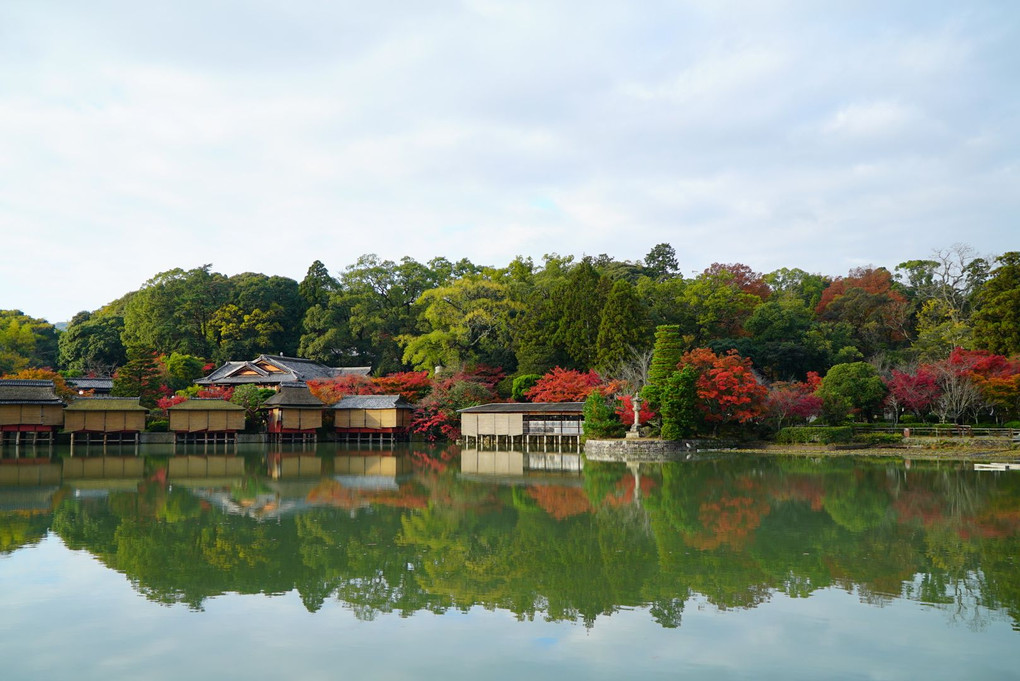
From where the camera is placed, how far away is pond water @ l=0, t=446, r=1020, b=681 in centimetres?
658

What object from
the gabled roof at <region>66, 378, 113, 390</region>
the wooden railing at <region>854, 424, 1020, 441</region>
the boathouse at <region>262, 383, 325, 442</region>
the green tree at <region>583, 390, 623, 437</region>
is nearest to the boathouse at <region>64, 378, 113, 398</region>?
the gabled roof at <region>66, 378, 113, 390</region>

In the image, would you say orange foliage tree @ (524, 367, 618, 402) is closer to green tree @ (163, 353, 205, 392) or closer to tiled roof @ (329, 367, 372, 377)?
tiled roof @ (329, 367, 372, 377)

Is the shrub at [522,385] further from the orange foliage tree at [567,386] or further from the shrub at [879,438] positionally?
the shrub at [879,438]

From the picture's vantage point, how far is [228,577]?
916 cm

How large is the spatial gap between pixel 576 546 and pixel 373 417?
25.9m

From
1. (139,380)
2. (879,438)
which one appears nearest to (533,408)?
(879,438)

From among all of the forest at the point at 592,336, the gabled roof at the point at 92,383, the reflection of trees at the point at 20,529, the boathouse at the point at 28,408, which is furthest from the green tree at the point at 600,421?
the gabled roof at the point at 92,383

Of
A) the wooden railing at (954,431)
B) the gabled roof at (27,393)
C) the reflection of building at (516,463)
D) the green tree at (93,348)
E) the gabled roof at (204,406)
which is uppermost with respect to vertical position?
the green tree at (93,348)

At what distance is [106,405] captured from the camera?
105ft

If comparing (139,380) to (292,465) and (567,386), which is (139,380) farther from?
(567,386)

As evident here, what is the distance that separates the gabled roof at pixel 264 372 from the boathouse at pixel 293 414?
488 cm

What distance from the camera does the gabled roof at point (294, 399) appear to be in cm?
3462

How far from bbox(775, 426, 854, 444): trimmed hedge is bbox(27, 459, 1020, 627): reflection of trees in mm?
9883

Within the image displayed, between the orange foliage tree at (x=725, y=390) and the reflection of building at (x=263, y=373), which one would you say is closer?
the orange foliage tree at (x=725, y=390)
